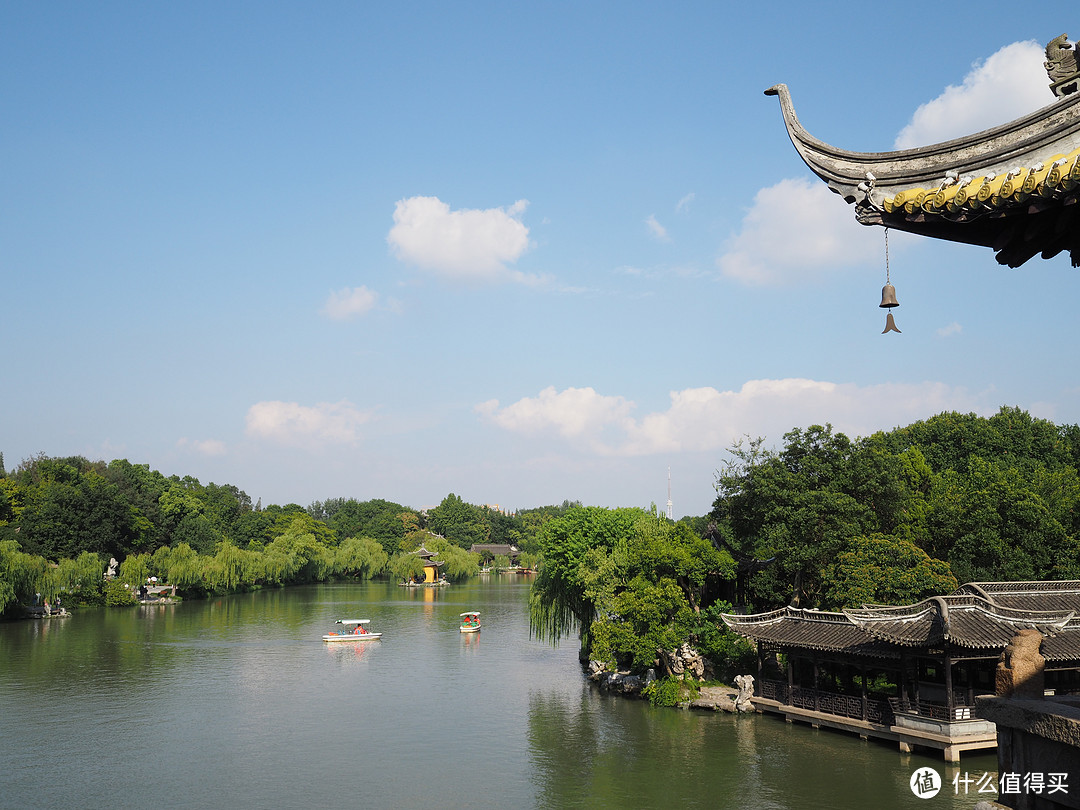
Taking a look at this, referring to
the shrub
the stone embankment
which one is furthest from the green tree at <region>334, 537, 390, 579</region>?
the shrub

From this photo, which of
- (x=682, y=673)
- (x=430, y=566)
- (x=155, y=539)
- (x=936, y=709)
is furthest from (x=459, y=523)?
(x=936, y=709)

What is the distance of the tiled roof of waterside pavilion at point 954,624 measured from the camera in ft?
53.3

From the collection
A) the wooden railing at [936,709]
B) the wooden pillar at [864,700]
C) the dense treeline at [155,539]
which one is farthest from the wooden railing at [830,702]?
the dense treeline at [155,539]

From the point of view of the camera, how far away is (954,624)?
16.7m

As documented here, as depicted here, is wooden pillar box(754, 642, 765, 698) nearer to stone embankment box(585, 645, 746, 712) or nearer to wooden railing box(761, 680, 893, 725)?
wooden railing box(761, 680, 893, 725)

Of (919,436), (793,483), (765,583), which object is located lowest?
(765,583)

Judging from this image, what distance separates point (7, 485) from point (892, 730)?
178 ft

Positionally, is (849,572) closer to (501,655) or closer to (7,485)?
(501,655)

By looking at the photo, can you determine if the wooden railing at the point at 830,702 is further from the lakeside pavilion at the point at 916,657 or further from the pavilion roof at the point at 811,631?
the pavilion roof at the point at 811,631

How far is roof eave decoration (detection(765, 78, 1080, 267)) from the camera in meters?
4.80

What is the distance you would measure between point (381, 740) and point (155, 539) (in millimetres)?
47164

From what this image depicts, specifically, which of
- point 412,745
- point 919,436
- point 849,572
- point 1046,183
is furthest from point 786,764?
point 919,436

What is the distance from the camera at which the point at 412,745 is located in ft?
63.3

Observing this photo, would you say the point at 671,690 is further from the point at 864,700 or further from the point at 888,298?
the point at 888,298
